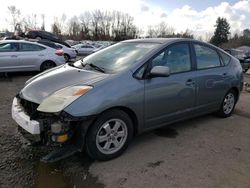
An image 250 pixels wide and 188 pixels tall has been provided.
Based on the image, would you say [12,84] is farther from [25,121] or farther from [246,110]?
[246,110]

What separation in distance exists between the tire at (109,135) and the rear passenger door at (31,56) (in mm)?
7115

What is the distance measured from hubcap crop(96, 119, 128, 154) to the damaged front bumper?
26 cm

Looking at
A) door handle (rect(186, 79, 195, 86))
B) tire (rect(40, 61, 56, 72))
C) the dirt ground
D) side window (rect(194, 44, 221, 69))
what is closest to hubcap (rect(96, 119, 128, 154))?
the dirt ground

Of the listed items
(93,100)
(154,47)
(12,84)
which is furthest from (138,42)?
(12,84)

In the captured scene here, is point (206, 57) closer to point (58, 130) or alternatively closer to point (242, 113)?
point (242, 113)

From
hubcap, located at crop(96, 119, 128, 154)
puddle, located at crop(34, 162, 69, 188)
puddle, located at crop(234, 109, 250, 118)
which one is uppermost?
hubcap, located at crop(96, 119, 128, 154)

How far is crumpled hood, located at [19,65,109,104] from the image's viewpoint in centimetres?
332

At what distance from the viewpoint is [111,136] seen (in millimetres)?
3395

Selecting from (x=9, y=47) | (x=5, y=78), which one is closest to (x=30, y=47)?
(x=9, y=47)

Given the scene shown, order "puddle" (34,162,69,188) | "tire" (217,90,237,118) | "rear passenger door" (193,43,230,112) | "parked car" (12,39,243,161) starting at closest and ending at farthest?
"puddle" (34,162,69,188) → "parked car" (12,39,243,161) → "rear passenger door" (193,43,230,112) → "tire" (217,90,237,118)

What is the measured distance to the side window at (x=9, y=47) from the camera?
9.09 metres

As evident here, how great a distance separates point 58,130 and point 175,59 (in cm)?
211

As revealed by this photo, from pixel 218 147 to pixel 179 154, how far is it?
27.1 inches

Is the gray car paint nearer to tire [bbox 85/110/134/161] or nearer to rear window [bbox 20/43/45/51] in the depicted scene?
tire [bbox 85/110/134/161]
